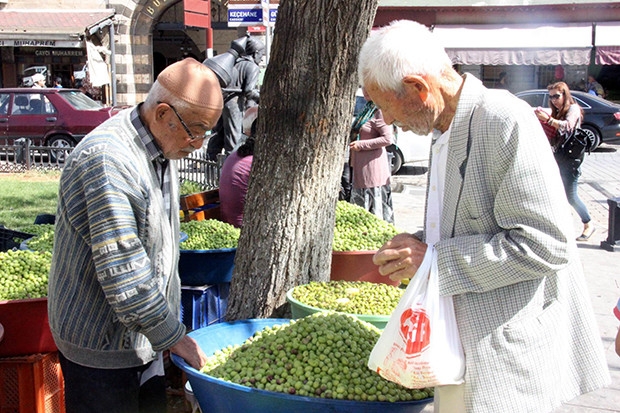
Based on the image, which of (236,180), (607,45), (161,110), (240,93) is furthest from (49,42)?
(161,110)

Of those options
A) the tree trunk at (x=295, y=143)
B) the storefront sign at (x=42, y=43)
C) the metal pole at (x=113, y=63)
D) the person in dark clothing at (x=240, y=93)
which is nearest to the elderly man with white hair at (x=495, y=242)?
the tree trunk at (x=295, y=143)

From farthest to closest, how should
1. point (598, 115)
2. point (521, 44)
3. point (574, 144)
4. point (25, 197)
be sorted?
point (521, 44) → point (598, 115) → point (25, 197) → point (574, 144)

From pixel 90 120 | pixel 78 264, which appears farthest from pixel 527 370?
pixel 90 120

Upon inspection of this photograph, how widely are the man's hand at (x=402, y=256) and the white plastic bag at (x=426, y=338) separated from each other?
40mm

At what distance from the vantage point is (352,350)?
266 centimetres

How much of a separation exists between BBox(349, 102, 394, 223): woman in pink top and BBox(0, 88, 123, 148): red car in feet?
30.3

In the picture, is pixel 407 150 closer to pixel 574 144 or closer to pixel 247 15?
pixel 247 15

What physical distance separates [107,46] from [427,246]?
2416 centimetres

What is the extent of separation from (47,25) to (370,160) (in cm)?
1926

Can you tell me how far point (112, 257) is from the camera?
7.14 ft

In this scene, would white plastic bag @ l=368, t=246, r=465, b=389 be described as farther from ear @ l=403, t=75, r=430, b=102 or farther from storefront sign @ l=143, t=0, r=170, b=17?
storefront sign @ l=143, t=0, r=170, b=17

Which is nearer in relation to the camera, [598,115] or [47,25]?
[598,115]

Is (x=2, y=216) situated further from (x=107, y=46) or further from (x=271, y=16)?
(x=107, y=46)

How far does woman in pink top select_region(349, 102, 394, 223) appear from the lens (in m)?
7.99
